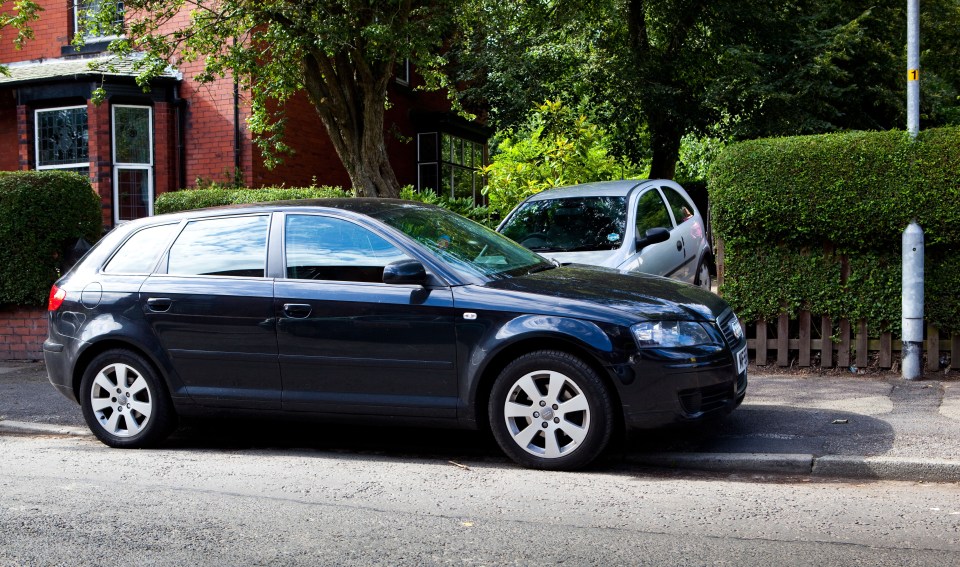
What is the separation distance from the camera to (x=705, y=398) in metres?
5.76

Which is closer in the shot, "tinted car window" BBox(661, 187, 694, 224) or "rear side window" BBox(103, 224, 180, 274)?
"rear side window" BBox(103, 224, 180, 274)

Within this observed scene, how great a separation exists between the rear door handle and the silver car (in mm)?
3926

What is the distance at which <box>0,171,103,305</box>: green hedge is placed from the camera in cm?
1090

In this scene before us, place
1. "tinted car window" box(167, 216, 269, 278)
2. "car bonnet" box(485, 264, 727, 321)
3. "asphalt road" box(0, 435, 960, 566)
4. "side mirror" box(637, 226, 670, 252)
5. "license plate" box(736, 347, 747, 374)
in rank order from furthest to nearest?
"side mirror" box(637, 226, 670, 252) < "tinted car window" box(167, 216, 269, 278) < "license plate" box(736, 347, 747, 374) < "car bonnet" box(485, 264, 727, 321) < "asphalt road" box(0, 435, 960, 566)

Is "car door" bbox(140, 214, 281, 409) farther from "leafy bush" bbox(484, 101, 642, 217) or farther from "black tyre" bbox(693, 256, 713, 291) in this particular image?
"leafy bush" bbox(484, 101, 642, 217)

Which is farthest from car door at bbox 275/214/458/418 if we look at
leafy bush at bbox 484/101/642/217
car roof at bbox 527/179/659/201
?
leafy bush at bbox 484/101/642/217

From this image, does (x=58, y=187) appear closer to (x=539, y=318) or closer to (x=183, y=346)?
(x=183, y=346)

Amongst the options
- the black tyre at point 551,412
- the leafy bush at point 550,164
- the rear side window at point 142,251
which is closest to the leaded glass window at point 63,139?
the leafy bush at point 550,164

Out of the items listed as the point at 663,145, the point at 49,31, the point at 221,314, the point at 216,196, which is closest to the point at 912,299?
the point at 221,314

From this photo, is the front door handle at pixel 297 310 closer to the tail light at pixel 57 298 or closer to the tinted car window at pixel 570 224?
the tail light at pixel 57 298

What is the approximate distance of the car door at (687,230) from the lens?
10773 millimetres

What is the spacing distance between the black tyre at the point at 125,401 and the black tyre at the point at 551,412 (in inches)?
100

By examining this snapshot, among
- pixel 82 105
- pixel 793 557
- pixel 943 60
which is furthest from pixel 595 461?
pixel 943 60

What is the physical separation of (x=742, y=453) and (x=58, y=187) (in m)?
8.62
